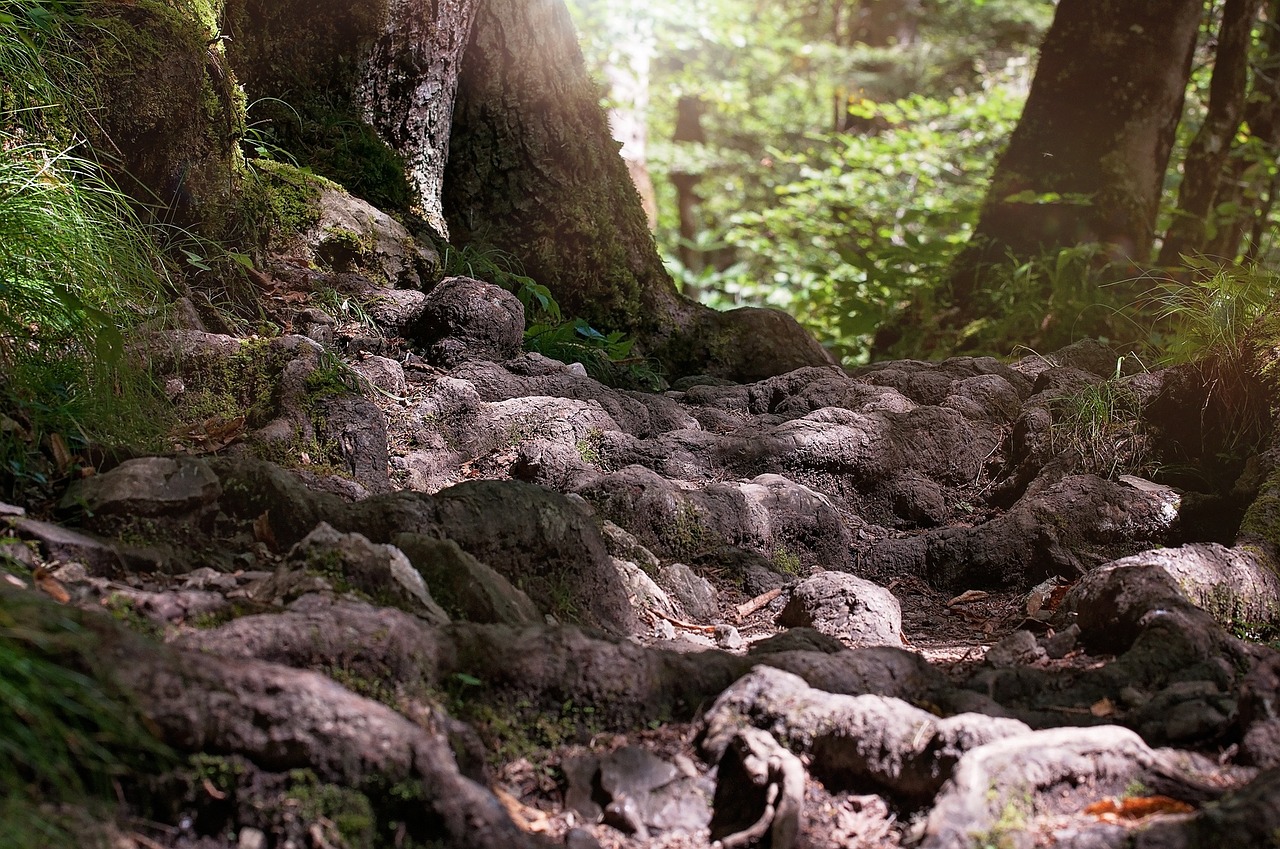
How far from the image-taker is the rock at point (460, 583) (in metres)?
2.47

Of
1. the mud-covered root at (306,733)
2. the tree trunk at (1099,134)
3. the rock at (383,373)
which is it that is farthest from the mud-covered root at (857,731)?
the tree trunk at (1099,134)

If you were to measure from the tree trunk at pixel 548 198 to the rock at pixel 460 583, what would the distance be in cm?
293

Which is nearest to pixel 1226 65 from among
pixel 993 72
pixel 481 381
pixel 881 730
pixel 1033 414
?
pixel 1033 414

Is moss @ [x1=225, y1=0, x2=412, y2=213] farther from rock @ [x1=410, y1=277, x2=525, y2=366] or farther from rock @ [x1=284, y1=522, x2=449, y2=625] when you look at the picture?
rock @ [x1=284, y1=522, x2=449, y2=625]

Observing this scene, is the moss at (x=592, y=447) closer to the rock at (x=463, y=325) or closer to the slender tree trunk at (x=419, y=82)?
the rock at (x=463, y=325)

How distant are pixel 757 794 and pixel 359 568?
986mm

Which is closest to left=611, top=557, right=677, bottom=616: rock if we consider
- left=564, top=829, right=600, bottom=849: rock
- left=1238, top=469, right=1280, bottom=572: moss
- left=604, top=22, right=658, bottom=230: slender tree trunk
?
left=564, top=829, right=600, bottom=849: rock

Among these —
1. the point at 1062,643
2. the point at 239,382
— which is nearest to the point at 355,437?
the point at 239,382

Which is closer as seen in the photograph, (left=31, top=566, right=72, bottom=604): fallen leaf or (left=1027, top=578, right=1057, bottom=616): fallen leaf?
(left=31, top=566, right=72, bottom=604): fallen leaf

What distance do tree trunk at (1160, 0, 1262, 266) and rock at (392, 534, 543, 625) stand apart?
659cm

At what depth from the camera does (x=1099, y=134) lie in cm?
678

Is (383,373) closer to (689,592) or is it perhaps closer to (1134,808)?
(689,592)

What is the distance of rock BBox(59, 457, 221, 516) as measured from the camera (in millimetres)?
2452

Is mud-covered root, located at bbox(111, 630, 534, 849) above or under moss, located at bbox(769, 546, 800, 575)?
above
